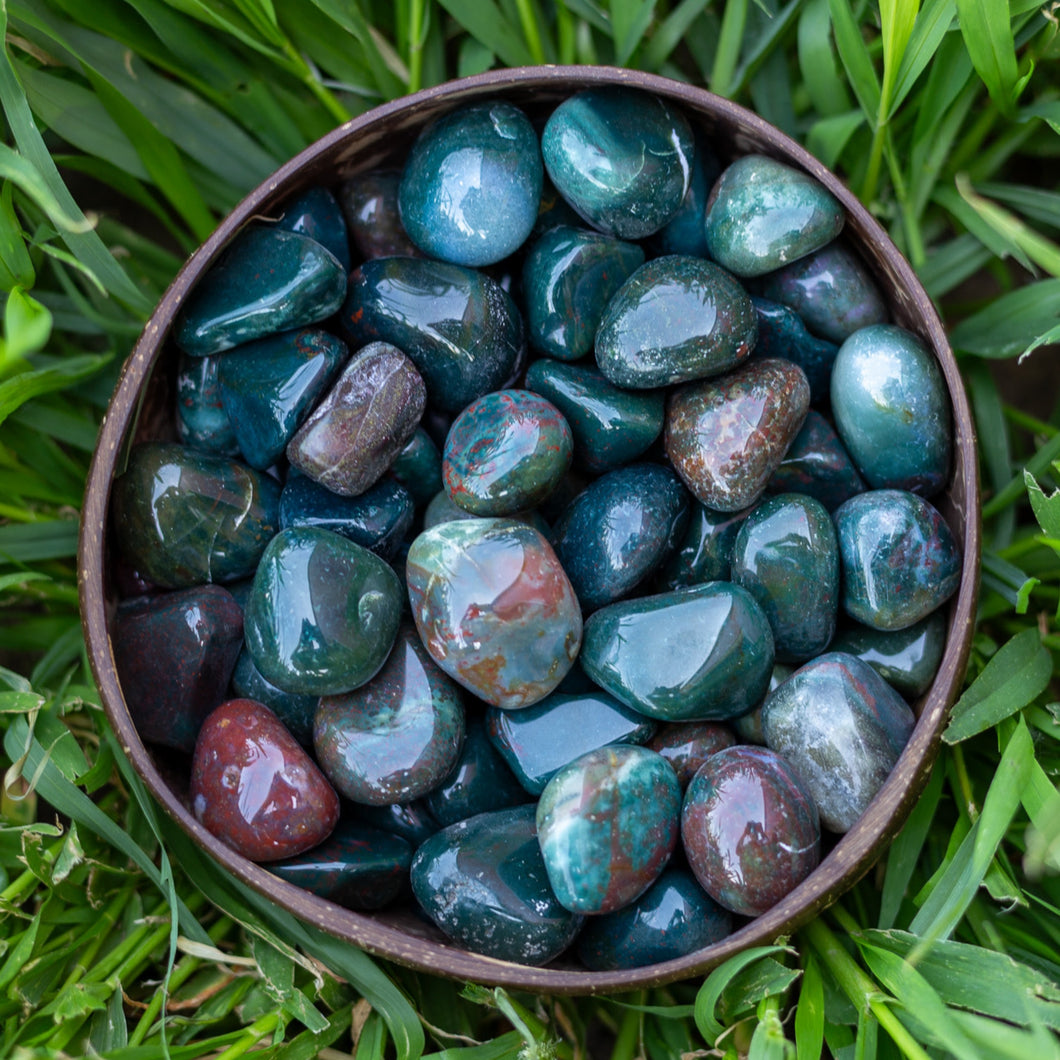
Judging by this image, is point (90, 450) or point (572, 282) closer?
point (572, 282)

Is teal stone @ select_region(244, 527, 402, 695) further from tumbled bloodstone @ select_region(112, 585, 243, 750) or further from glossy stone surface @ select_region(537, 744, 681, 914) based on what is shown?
glossy stone surface @ select_region(537, 744, 681, 914)

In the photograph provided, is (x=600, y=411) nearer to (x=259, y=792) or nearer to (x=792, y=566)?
(x=792, y=566)

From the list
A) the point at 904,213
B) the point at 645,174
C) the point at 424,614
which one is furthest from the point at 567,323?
the point at 904,213

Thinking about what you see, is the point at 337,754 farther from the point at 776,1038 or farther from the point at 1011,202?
the point at 1011,202

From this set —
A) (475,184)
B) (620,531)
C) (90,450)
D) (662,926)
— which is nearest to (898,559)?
(620,531)

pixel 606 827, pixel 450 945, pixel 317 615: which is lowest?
pixel 450 945

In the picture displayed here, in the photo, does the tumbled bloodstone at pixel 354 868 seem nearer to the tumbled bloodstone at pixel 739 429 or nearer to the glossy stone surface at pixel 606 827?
the glossy stone surface at pixel 606 827
